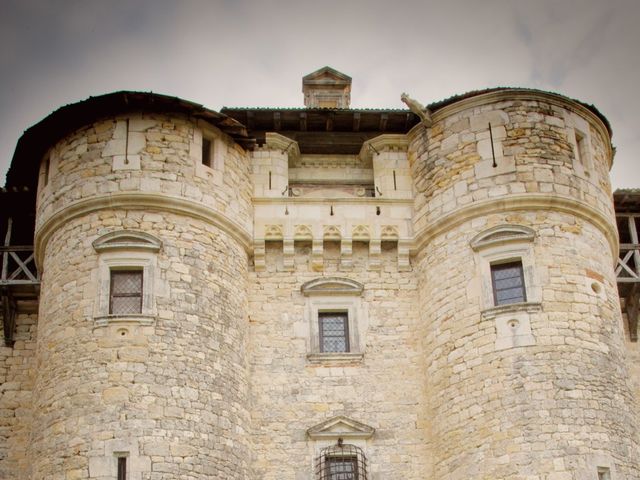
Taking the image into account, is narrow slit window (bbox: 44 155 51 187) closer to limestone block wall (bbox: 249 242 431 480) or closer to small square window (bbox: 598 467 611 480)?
limestone block wall (bbox: 249 242 431 480)

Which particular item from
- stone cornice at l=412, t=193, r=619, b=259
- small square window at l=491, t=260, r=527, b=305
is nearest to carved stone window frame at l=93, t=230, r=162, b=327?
stone cornice at l=412, t=193, r=619, b=259

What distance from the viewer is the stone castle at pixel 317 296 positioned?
808 inches

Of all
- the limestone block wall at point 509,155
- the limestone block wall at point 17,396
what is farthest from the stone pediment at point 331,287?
the limestone block wall at point 17,396

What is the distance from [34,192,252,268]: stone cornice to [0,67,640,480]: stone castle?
43mm

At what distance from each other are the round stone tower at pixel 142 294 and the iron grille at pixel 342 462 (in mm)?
1601

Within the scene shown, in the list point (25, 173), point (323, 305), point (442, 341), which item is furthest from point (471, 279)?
point (25, 173)

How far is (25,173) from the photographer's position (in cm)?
2500

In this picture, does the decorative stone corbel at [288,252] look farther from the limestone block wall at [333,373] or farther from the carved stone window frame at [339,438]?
the carved stone window frame at [339,438]

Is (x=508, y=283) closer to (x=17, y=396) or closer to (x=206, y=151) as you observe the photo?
(x=206, y=151)

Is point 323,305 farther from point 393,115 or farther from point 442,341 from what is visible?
point 393,115

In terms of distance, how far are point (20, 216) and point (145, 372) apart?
22.4 feet

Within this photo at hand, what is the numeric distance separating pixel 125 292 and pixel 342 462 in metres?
5.47

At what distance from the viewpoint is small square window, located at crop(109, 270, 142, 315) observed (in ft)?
70.4

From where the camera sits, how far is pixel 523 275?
22031 mm
